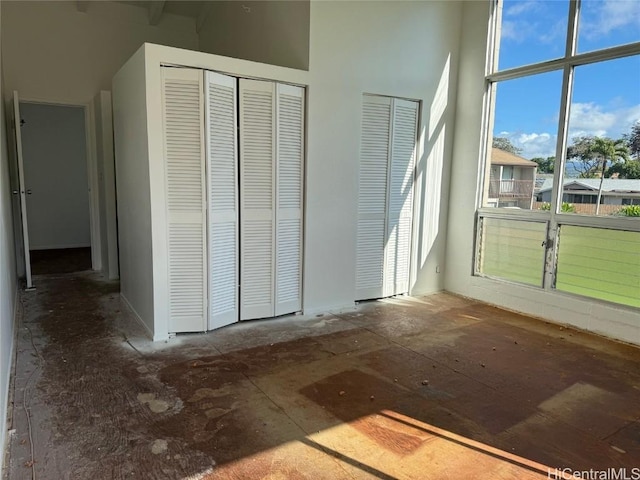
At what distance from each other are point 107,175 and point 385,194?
3631 millimetres

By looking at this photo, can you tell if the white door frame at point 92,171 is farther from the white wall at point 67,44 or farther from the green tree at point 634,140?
the green tree at point 634,140

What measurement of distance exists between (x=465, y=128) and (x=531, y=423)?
3.55m

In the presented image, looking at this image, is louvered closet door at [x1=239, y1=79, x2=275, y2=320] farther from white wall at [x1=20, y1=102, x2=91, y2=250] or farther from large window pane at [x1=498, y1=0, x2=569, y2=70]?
white wall at [x1=20, y1=102, x2=91, y2=250]

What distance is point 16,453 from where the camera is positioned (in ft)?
7.07

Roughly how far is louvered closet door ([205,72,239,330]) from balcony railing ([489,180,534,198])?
118 inches

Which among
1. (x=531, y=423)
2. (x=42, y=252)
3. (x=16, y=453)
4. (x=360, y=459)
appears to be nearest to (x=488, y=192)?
(x=531, y=423)

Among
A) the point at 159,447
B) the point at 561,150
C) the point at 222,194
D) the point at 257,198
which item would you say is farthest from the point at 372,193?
the point at 159,447

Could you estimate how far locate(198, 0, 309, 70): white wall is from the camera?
412 centimetres

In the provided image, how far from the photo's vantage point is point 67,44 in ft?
18.2

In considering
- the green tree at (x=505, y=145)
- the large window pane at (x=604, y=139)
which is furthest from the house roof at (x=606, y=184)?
the green tree at (x=505, y=145)

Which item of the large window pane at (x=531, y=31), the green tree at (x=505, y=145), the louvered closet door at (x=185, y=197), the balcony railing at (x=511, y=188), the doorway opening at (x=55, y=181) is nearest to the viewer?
the louvered closet door at (x=185, y=197)

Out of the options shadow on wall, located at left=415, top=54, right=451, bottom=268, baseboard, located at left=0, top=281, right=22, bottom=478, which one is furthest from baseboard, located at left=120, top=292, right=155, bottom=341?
shadow on wall, located at left=415, top=54, right=451, bottom=268

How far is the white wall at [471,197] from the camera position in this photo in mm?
4539

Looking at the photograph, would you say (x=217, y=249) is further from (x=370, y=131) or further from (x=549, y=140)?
(x=549, y=140)
